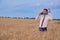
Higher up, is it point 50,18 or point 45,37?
point 50,18

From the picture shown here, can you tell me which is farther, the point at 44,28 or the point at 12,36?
the point at 12,36

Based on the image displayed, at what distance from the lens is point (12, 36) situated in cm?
694

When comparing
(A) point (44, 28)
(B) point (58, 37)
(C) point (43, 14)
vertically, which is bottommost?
(B) point (58, 37)

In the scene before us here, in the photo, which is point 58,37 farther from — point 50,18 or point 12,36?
point 50,18

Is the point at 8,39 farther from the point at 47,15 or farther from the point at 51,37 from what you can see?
the point at 47,15

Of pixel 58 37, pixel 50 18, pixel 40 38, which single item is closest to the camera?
pixel 50 18

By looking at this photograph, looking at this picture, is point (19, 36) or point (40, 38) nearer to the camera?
point (40, 38)

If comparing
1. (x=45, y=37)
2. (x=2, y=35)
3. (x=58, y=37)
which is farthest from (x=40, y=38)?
(x=2, y=35)

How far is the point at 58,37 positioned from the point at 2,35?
1671 millimetres

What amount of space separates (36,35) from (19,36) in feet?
1.90

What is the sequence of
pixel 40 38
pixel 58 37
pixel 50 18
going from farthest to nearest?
pixel 58 37, pixel 40 38, pixel 50 18

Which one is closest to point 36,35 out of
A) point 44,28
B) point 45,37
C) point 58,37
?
point 45,37

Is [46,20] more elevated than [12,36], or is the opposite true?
[46,20]

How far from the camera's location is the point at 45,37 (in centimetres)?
672
